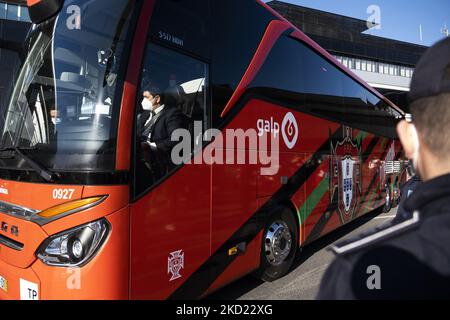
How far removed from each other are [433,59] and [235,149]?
291cm

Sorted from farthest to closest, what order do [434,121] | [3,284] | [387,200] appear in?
[387,200] → [3,284] → [434,121]

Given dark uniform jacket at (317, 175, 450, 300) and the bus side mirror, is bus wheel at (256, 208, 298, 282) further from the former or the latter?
Result: dark uniform jacket at (317, 175, 450, 300)

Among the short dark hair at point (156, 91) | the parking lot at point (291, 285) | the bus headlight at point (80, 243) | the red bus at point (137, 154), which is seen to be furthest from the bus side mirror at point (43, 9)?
the parking lot at point (291, 285)

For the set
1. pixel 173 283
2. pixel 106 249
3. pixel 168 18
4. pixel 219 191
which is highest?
pixel 168 18

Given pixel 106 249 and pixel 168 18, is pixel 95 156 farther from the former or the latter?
pixel 168 18

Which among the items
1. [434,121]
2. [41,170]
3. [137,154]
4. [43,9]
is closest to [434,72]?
[434,121]

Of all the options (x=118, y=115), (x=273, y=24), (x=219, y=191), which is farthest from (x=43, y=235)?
(x=273, y=24)

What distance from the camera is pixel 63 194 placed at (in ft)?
8.59

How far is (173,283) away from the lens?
305cm

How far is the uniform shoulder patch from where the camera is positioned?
0.95m

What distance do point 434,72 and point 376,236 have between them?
1.58 ft

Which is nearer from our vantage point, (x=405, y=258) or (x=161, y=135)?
(x=405, y=258)

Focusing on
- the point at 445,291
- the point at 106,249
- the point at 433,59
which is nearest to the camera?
the point at 445,291

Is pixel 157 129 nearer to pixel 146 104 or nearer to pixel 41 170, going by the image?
pixel 146 104
